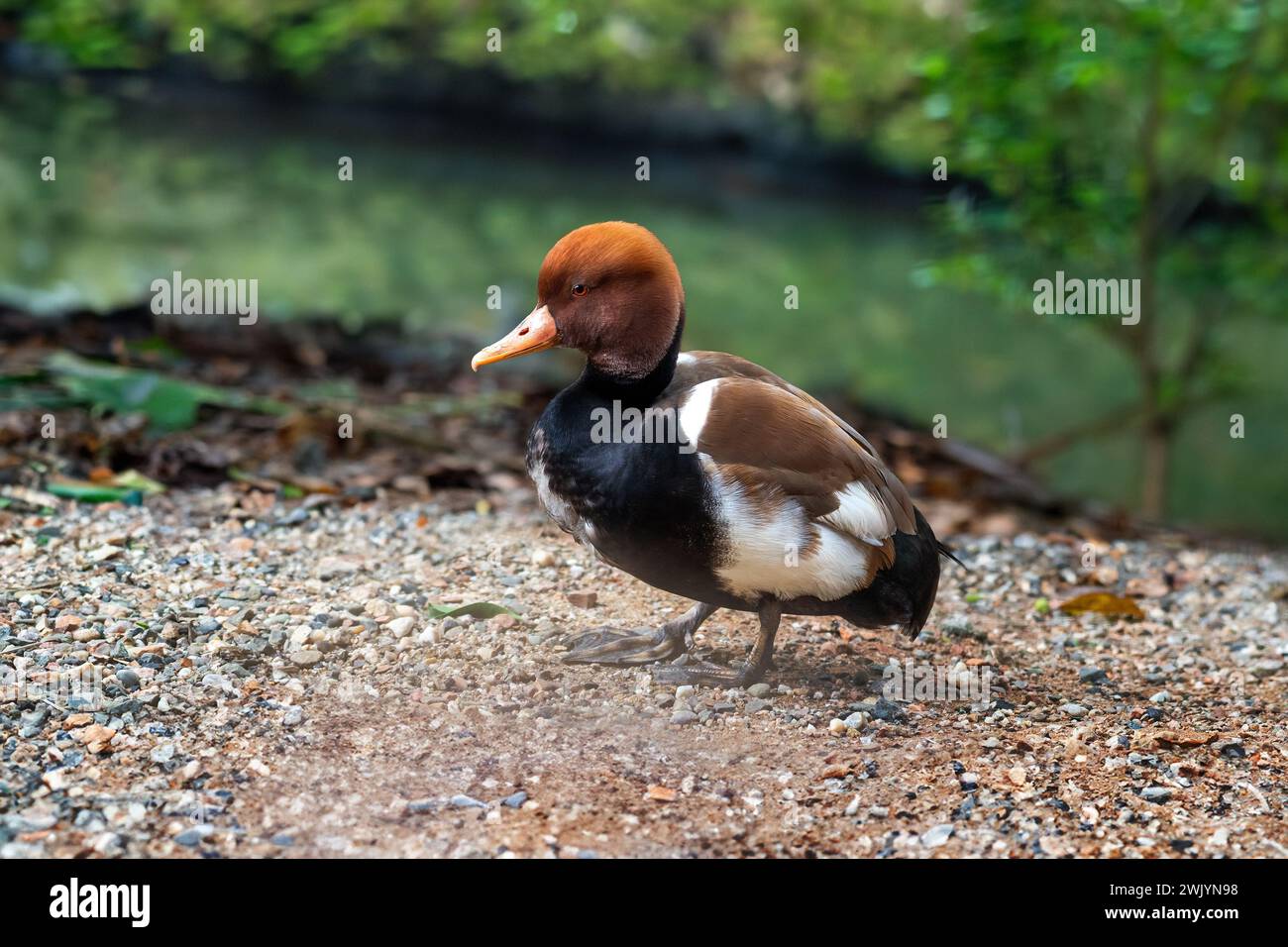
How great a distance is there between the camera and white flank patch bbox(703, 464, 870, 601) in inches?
106

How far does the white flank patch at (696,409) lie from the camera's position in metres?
2.74

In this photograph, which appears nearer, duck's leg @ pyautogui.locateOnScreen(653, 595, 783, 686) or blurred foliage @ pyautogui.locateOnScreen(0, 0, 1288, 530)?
duck's leg @ pyautogui.locateOnScreen(653, 595, 783, 686)

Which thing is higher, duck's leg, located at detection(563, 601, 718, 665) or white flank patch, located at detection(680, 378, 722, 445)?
white flank patch, located at detection(680, 378, 722, 445)

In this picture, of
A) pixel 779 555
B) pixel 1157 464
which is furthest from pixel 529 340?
pixel 1157 464

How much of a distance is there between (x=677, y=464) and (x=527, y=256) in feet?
33.7

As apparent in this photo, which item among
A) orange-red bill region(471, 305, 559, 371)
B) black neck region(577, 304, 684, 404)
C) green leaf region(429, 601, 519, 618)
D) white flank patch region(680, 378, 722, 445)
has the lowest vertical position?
green leaf region(429, 601, 519, 618)

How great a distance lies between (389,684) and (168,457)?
1816mm

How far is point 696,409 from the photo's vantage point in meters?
2.78

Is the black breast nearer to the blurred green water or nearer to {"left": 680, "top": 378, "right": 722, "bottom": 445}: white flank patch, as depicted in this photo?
{"left": 680, "top": 378, "right": 722, "bottom": 445}: white flank patch

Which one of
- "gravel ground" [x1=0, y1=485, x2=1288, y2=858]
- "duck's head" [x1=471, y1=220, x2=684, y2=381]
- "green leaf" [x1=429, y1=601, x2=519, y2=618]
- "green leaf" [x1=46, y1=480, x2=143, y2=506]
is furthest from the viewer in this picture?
"green leaf" [x1=46, y1=480, x2=143, y2=506]

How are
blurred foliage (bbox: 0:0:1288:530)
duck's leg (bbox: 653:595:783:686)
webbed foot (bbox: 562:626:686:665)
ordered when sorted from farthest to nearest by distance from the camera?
blurred foliage (bbox: 0:0:1288:530), webbed foot (bbox: 562:626:686:665), duck's leg (bbox: 653:595:783:686)

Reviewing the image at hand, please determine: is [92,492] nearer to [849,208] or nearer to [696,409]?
[696,409]

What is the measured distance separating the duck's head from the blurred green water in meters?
5.01

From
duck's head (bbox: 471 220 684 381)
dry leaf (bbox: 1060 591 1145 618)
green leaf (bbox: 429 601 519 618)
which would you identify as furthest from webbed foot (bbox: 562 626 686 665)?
dry leaf (bbox: 1060 591 1145 618)
